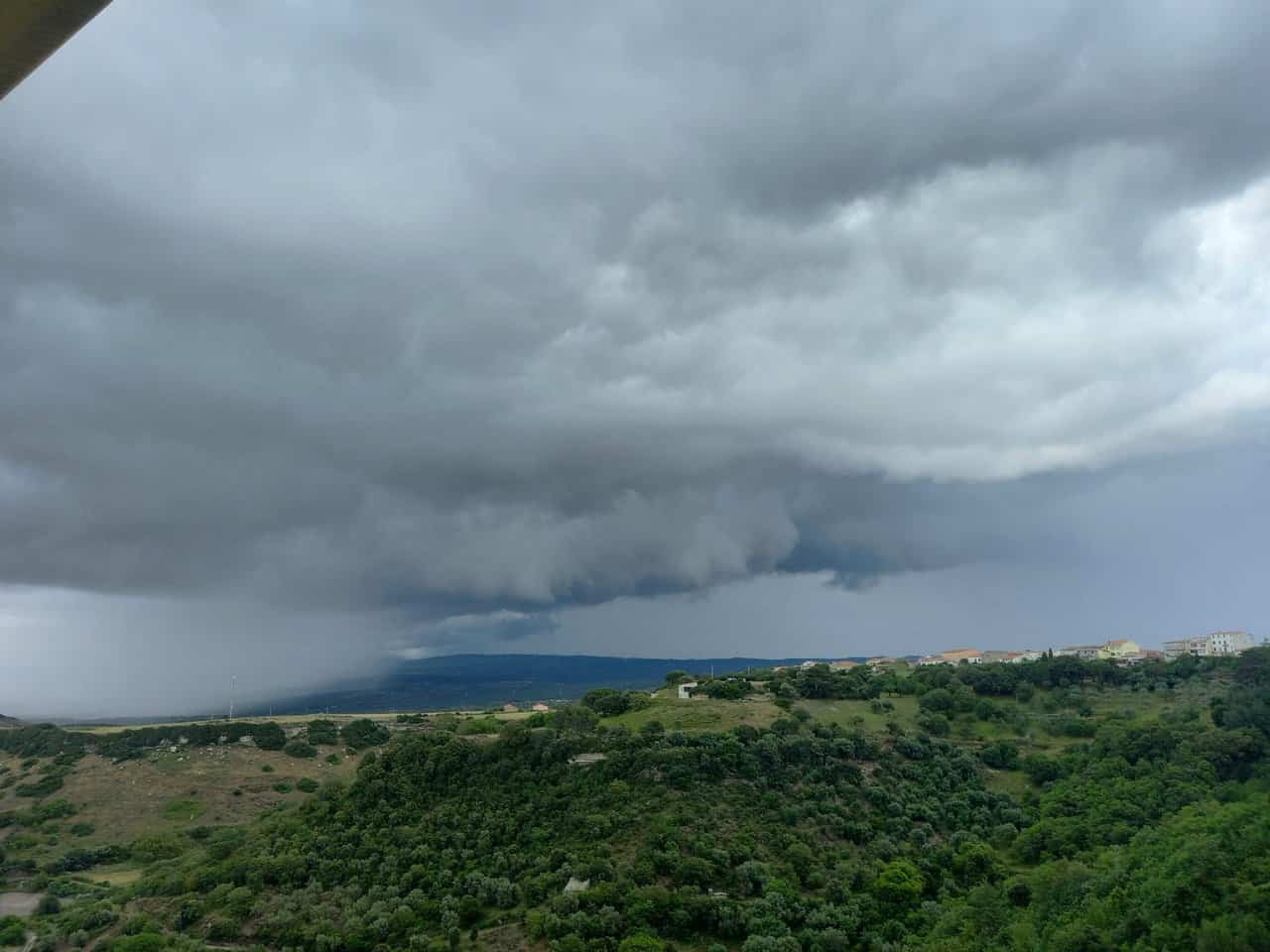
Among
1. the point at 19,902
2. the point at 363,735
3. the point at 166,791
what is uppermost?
the point at 363,735

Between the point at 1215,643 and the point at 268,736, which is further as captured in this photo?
the point at 1215,643

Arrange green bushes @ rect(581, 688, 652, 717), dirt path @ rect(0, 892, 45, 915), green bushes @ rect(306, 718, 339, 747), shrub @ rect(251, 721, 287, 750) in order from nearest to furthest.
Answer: dirt path @ rect(0, 892, 45, 915)
green bushes @ rect(581, 688, 652, 717)
shrub @ rect(251, 721, 287, 750)
green bushes @ rect(306, 718, 339, 747)

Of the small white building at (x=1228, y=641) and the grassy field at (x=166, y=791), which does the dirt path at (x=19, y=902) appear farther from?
the small white building at (x=1228, y=641)

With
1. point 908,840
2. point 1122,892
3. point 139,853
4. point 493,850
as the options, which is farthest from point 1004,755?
point 139,853

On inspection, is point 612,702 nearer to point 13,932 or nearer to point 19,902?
point 13,932

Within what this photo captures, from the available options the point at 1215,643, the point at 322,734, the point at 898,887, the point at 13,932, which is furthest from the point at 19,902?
the point at 1215,643

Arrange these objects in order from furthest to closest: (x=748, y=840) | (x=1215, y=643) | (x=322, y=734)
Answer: (x=1215, y=643) → (x=322, y=734) → (x=748, y=840)

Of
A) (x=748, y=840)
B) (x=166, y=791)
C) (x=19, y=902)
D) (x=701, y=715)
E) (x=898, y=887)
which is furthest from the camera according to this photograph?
(x=166, y=791)

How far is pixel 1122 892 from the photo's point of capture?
27.9m

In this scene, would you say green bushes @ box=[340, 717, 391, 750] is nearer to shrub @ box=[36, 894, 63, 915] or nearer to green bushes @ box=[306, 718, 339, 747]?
green bushes @ box=[306, 718, 339, 747]

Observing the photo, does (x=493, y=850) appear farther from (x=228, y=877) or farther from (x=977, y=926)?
(x=977, y=926)

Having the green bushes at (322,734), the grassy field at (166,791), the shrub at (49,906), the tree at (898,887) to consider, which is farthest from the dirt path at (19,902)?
the tree at (898,887)

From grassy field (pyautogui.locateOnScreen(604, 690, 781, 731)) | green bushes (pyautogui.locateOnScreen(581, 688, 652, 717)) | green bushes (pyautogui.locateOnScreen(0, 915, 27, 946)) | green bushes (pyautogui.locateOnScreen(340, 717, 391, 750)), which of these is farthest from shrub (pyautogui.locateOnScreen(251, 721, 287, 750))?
grassy field (pyautogui.locateOnScreen(604, 690, 781, 731))

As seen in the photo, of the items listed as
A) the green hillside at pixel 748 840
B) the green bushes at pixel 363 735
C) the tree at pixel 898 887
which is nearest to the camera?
the green hillside at pixel 748 840
